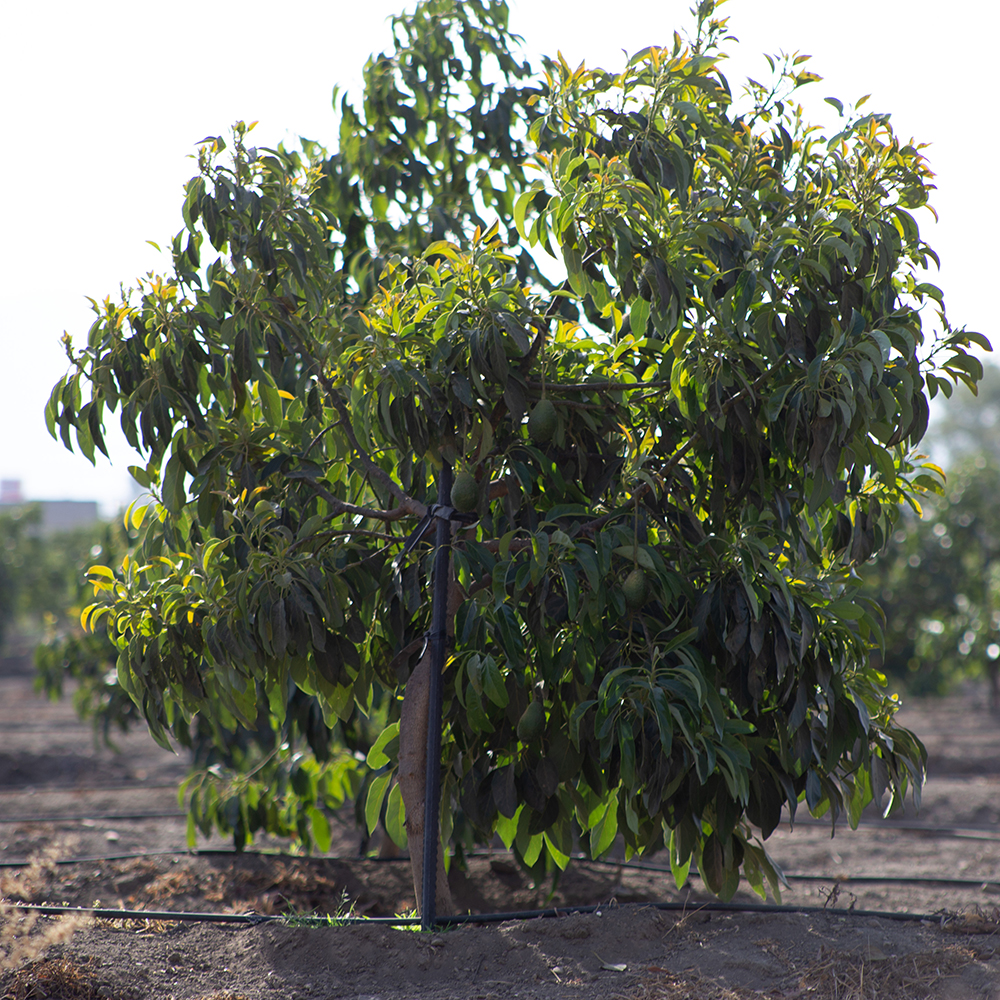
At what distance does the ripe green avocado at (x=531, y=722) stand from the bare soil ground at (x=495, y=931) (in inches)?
Result: 27.2

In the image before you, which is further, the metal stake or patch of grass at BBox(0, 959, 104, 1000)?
the metal stake

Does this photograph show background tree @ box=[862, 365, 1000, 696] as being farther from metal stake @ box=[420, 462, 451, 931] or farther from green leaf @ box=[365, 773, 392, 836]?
metal stake @ box=[420, 462, 451, 931]

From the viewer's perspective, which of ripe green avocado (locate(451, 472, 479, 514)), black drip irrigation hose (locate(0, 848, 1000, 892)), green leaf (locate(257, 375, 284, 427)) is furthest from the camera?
black drip irrigation hose (locate(0, 848, 1000, 892))

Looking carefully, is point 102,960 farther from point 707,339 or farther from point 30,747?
point 30,747

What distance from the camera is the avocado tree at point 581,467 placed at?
2621 millimetres

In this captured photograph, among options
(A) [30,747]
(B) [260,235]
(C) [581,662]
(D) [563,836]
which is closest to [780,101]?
(B) [260,235]

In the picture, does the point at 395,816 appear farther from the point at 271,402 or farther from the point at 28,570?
the point at 28,570

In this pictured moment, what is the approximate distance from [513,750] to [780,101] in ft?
7.36

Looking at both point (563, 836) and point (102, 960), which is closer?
point (102, 960)

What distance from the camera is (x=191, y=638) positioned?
2924 millimetres

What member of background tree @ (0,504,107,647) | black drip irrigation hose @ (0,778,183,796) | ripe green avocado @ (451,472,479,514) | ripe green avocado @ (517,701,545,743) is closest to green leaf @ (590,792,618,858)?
ripe green avocado @ (517,701,545,743)

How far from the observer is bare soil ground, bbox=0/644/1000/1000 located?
2656mm

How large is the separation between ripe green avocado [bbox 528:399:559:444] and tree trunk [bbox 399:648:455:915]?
0.81 meters

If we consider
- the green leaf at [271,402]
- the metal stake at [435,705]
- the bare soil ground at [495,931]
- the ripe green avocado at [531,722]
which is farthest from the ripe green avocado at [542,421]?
the bare soil ground at [495,931]
